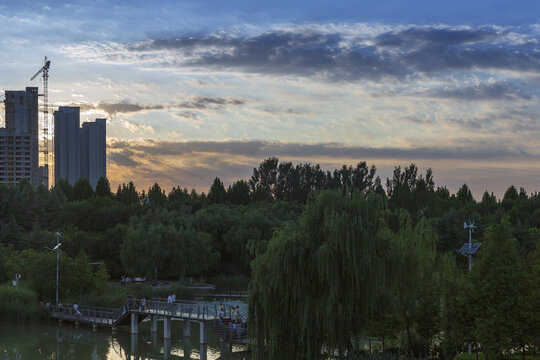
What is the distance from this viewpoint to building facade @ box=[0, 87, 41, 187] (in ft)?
591

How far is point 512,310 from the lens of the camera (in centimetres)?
2494

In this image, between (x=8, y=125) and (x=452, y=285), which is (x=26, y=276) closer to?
(x=452, y=285)

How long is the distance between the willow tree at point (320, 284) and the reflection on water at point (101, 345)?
788 cm

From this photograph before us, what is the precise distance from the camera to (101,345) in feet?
138

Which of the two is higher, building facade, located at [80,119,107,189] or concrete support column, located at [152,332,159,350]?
building facade, located at [80,119,107,189]

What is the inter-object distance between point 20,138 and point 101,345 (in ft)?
499

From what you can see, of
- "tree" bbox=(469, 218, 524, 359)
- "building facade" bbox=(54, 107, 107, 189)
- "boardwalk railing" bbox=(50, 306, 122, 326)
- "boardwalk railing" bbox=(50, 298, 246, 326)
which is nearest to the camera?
"tree" bbox=(469, 218, 524, 359)

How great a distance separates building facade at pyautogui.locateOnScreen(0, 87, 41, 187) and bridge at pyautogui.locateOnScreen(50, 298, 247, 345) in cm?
14106

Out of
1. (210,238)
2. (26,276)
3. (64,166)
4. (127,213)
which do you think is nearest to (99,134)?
(64,166)

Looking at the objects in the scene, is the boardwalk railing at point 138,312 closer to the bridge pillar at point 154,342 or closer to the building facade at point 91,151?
the bridge pillar at point 154,342

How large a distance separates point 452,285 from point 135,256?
46293 millimetres

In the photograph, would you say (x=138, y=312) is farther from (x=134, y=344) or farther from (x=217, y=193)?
(x=217, y=193)

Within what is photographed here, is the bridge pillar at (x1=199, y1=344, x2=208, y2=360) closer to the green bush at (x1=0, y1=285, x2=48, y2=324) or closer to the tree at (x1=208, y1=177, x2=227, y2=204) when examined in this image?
the green bush at (x1=0, y1=285, x2=48, y2=324)

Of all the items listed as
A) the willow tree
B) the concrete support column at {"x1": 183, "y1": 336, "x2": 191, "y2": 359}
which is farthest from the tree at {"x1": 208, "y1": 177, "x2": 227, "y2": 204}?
the willow tree
